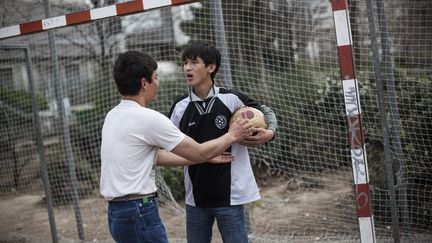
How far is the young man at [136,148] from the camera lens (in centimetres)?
259

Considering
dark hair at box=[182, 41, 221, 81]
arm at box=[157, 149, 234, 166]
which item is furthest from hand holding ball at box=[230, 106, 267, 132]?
dark hair at box=[182, 41, 221, 81]

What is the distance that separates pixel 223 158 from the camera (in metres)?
2.89

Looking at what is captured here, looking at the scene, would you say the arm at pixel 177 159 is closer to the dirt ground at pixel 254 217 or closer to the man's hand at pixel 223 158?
the man's hand at pixel 223 158

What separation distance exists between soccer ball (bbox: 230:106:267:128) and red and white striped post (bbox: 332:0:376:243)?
531 mm

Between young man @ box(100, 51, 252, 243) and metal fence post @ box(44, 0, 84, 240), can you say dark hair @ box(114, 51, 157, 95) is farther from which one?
metal fence post @ box(44, 0, 84, 240)

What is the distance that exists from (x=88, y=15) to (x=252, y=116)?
194 centimetres

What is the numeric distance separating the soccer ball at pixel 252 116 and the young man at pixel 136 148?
17 centimetres

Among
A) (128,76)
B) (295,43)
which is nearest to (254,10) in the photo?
(295,43)

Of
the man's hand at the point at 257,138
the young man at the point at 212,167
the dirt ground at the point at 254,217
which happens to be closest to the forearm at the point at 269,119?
the young man at the point at 212,167

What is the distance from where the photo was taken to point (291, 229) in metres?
5.45

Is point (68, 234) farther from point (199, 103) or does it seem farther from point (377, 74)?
point (377, 74)

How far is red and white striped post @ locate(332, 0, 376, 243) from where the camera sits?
8.52 feet

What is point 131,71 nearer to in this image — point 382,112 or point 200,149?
point 200,149

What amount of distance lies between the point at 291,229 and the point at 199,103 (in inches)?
116
